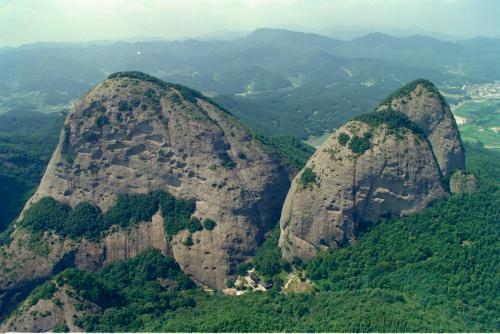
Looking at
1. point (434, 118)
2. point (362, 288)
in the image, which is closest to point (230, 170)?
point (362, 288)

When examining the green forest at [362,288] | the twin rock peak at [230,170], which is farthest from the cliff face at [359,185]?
the green forest at [362,288]

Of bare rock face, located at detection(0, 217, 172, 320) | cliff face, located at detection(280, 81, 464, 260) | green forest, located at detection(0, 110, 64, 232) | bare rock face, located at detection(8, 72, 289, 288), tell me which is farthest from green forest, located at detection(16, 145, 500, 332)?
green forest, located at detection(0, 110, 64, 232)

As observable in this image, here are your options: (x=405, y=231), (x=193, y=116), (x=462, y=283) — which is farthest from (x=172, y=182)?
(x=462, y=283)

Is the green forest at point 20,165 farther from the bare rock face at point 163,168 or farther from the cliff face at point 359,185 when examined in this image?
the cliff face at point 359,185

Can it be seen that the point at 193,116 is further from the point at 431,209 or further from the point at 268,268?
the point at 431,209

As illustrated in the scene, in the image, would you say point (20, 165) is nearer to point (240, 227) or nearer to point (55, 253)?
point (55, 253)
